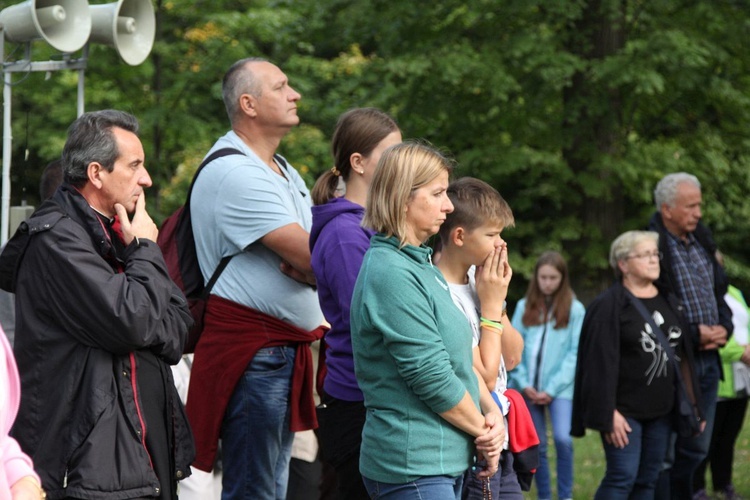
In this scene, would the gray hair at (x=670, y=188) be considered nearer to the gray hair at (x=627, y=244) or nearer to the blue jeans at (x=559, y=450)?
the gray hair at (x=627, y=244)

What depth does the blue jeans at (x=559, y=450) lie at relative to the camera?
316 inches

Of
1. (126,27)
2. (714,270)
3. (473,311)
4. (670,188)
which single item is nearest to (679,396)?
(714,270)

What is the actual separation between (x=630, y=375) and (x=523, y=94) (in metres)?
7.53

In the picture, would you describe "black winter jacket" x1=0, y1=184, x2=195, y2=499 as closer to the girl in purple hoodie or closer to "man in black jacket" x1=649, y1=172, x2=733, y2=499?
the girl in purple hoodie

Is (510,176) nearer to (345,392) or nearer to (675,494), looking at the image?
(675,494)

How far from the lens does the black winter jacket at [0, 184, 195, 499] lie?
10.1 ft

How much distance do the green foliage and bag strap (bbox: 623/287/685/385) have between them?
6.23m

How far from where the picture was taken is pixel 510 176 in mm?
14984

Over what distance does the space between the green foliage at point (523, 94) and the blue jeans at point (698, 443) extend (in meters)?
5.56

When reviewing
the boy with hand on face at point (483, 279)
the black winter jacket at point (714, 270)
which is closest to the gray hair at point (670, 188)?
the black winter jacket at point (714, 270)

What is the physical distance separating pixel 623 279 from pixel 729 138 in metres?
8.86

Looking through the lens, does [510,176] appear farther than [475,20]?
Yes

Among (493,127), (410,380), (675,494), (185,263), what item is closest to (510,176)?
(493,127)

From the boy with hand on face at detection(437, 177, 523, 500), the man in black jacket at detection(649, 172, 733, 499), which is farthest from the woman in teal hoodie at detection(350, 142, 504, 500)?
the man in black jacket at detection(649, 172, 733, 499)
